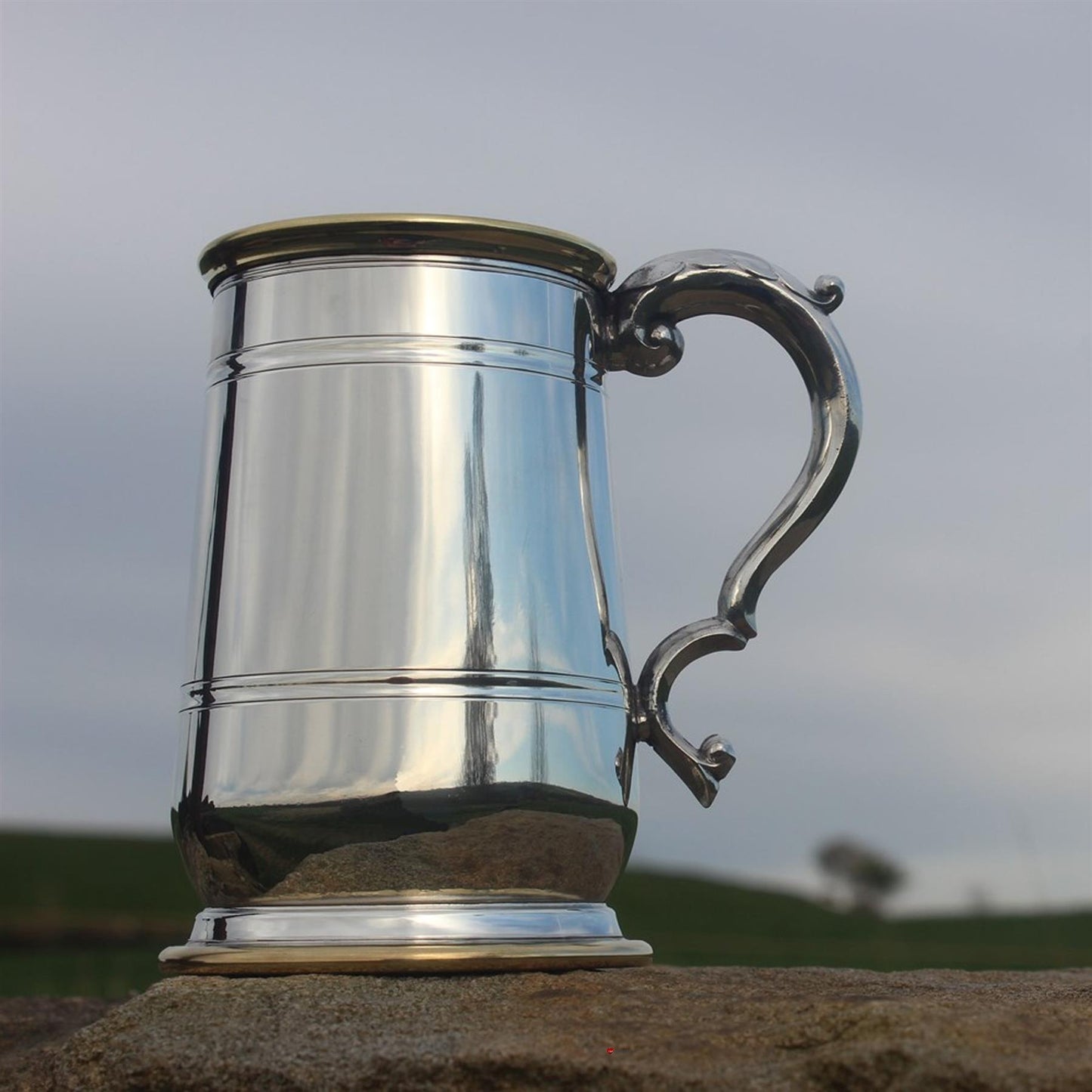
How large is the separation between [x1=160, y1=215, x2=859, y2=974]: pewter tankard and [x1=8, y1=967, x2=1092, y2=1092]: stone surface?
0.12 meters

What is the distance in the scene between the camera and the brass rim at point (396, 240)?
8.99 feet

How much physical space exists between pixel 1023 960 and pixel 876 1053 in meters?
2.73

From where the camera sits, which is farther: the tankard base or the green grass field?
the green grass field

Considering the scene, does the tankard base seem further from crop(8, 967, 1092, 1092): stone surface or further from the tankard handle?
the tankard handle

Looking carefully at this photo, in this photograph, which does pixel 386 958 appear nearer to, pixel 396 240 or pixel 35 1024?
pixel 396 240

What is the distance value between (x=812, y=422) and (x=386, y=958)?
1.17 metres

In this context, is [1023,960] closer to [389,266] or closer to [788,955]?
[788,955]

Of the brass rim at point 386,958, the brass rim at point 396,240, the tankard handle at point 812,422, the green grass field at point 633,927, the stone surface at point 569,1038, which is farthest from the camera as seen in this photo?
the green grass field at point 633,927

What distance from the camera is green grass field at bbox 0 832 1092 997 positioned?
461cm

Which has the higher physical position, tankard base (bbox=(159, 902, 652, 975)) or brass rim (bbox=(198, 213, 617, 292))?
brass rim (bbox=(198, 213, 617, 292))

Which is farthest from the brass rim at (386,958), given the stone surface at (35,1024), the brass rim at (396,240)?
the brass rim at (396,240)

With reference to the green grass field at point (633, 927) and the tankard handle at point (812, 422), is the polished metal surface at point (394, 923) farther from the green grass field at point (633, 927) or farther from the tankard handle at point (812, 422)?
the green grass field at point (633, 927)

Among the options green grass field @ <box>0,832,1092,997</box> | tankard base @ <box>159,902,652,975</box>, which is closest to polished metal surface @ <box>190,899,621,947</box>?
tankard base @ <box>159,902,652,975</box>

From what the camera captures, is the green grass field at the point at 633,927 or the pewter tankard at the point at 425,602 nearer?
the pewter tankard at the point at 425,602
